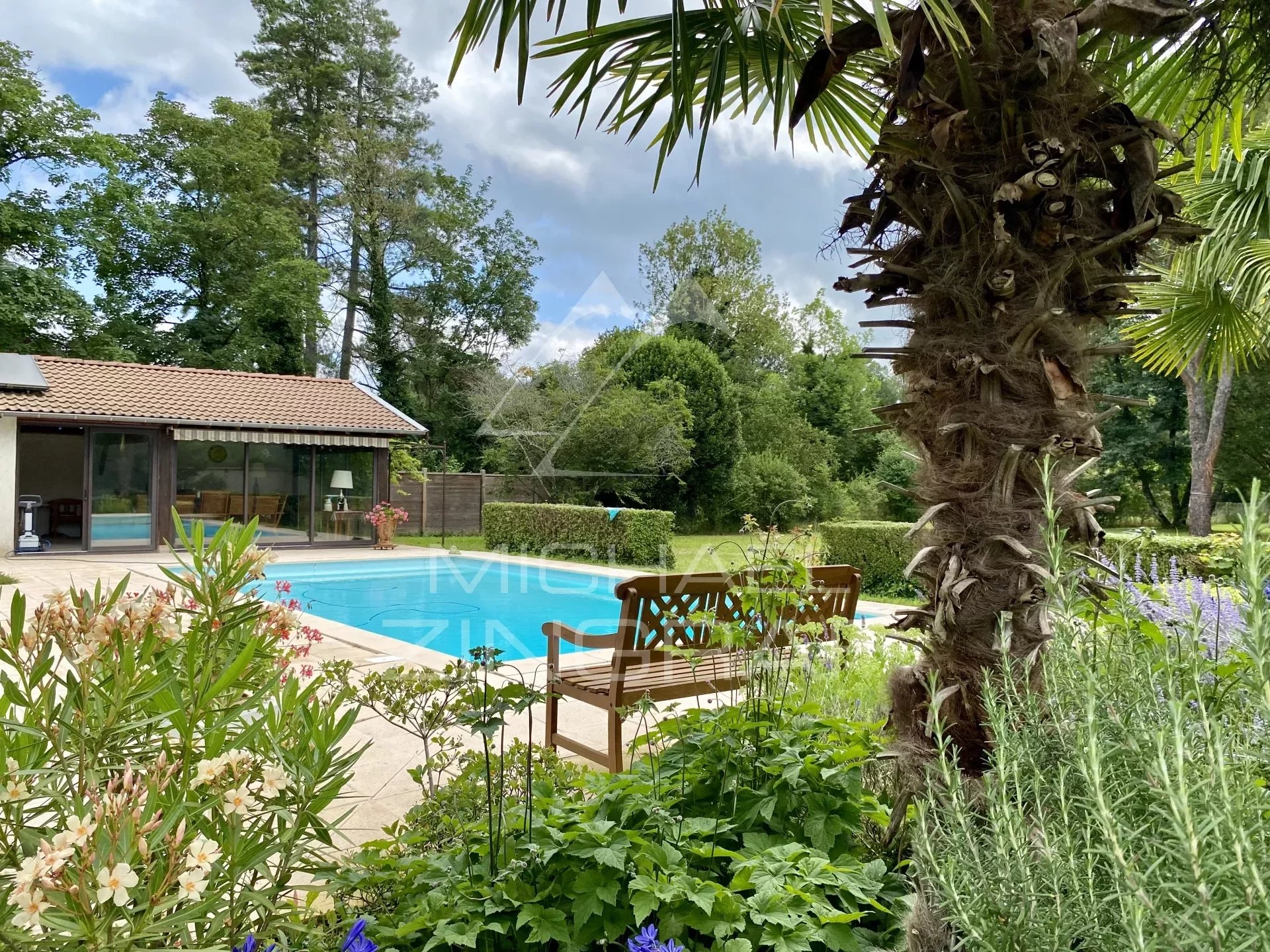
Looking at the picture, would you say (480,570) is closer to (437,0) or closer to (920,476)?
(920,476)

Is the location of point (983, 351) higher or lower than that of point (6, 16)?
lower

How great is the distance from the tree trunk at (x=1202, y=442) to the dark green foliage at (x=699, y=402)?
1046cm

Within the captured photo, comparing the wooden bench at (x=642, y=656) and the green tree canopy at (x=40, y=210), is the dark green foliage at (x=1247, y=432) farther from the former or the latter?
the green tree canopy at (x=40, y=210)

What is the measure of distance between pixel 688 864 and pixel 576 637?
1.94 m

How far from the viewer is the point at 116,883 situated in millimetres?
821

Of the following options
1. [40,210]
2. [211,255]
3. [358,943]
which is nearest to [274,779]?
[358,943]

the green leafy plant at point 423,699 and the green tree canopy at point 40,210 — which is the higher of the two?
the green tree canopy at point 40,210

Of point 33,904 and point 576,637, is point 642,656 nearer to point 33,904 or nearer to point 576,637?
point 576,637

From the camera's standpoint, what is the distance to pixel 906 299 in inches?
78.0

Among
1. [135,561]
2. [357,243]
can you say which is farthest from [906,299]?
[357,243]

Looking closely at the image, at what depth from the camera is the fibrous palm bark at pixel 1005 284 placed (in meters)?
1.75

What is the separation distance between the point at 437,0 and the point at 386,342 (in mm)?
14225

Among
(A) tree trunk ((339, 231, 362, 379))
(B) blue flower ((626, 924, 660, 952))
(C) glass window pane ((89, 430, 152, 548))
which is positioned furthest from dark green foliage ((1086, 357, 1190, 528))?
(B) blue flower ((626, 924, 660, 952))

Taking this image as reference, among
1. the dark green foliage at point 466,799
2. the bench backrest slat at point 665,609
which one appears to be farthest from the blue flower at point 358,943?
the bench backrest slat at point 665,609
